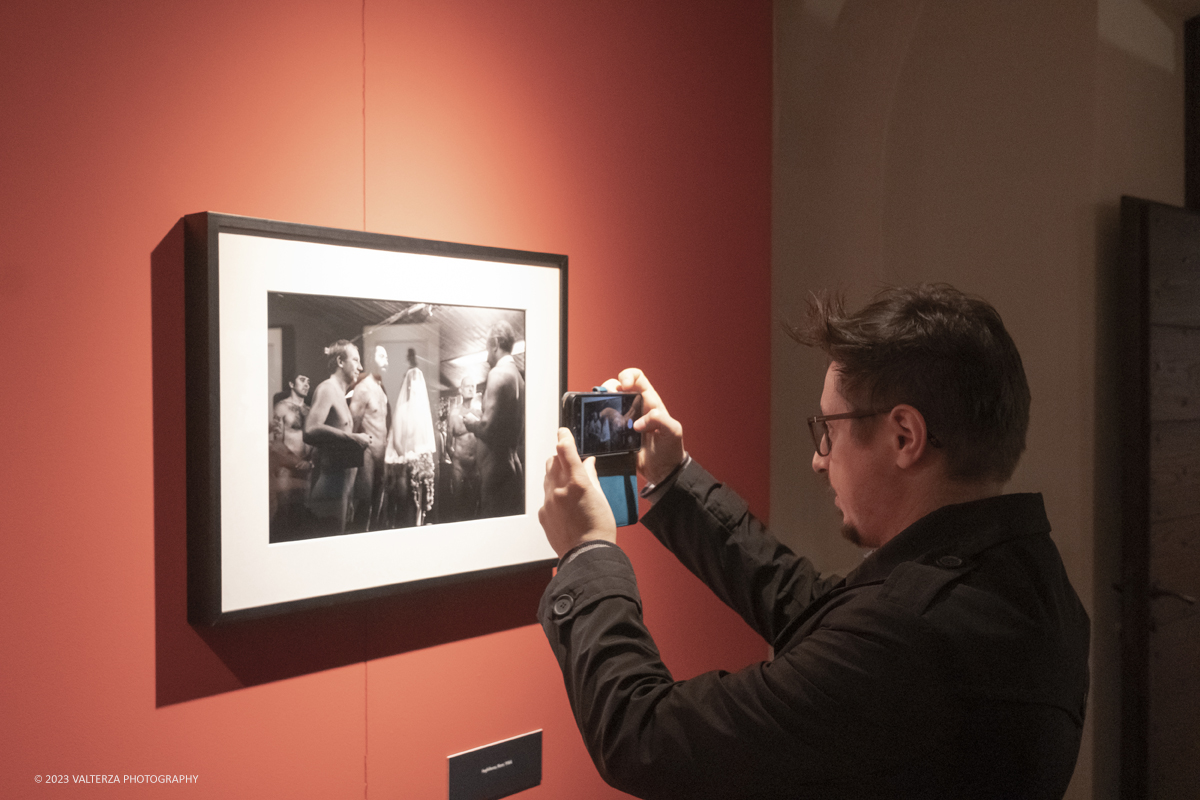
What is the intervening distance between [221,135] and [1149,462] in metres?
1.89

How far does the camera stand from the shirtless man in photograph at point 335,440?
4.02 ft

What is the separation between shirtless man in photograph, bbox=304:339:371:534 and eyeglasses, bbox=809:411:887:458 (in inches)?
27.6

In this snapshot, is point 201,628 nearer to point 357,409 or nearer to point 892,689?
point 357,409

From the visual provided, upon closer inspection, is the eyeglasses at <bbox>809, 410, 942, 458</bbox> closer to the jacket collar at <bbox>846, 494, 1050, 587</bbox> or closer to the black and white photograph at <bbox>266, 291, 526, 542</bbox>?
the jacket collar at <bbox>846, 494, 1050, 587</bbox>

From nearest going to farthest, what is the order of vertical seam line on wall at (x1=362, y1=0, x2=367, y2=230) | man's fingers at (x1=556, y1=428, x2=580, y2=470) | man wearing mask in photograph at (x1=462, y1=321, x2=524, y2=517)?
man's fingers at (x1=556, y1=428, x2=580, y2=470)
vertical seam line on wall at (x1=362, y1=0, x2=367, y2=230)
man wearing mask in photograph at (x1=462, y1=321, x2=524, y2=517)

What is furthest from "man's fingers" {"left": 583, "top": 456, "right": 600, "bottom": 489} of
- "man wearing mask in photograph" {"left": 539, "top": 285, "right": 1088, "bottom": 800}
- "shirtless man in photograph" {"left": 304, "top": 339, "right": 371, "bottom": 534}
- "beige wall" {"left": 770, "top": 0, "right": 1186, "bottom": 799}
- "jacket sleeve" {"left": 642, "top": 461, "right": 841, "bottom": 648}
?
"beige wall" {"left": 770, "top": 0, "right": 1186, "bottom": 799}

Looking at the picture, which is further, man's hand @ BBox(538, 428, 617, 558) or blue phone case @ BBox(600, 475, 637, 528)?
blue phone case @ BBox(600, 475, 637, 528)

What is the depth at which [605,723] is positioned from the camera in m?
0.90

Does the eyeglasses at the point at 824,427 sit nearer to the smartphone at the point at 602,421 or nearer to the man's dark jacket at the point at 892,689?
the man's dark jacket at the point at 892,689

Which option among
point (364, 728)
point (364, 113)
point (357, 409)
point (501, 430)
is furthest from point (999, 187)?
point (364, 728)

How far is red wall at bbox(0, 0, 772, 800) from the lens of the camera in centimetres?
104

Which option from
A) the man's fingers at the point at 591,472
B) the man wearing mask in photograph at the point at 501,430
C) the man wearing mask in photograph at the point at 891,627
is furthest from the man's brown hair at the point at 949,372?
the man wearing mask in photograph at the point at 501,430

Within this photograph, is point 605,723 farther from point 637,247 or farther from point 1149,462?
point 1149,462

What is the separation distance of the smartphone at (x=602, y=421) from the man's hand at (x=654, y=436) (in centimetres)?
3
